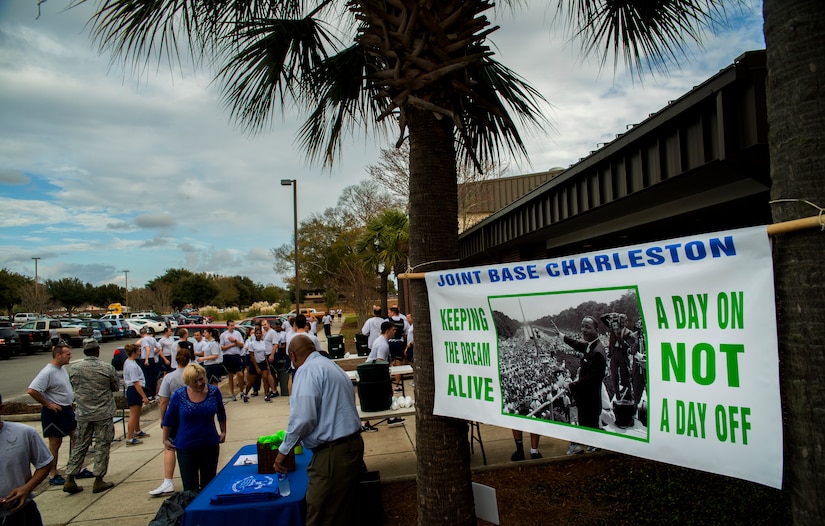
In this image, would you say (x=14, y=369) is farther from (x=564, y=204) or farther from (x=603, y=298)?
(x=603, y=298)

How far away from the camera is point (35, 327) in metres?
33.0

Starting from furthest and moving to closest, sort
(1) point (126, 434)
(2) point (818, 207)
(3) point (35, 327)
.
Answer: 1. (3) point (35, 327)
2. (1) point (126, 434)
3. (2) point (818, 207)

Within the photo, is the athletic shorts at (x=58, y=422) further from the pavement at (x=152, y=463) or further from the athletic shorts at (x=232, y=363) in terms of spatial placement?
the athletic shorts at (x=232, y=363)

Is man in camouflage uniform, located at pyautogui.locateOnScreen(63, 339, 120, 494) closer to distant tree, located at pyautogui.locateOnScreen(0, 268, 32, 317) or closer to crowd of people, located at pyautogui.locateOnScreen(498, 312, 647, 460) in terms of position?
crowd of people, located at pyautogui.locateOnScreen(498, 312, 647, 460)

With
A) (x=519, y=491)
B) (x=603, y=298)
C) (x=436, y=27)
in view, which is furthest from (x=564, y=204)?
(x=603, y=298)

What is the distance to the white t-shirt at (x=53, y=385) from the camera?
7.04m

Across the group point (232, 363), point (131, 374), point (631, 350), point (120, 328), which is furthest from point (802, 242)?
point (120, 328)

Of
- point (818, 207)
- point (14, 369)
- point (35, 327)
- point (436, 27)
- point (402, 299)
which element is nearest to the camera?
point (818, 207)

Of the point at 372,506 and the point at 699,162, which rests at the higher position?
the point at 699,162

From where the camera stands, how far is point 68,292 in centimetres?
8625

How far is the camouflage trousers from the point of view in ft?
22.7

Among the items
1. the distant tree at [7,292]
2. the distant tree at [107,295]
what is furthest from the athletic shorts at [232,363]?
the distant tree at [107,295]

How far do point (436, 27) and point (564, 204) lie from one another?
547 centimetres

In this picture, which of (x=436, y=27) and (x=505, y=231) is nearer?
(x=436, y=27)
